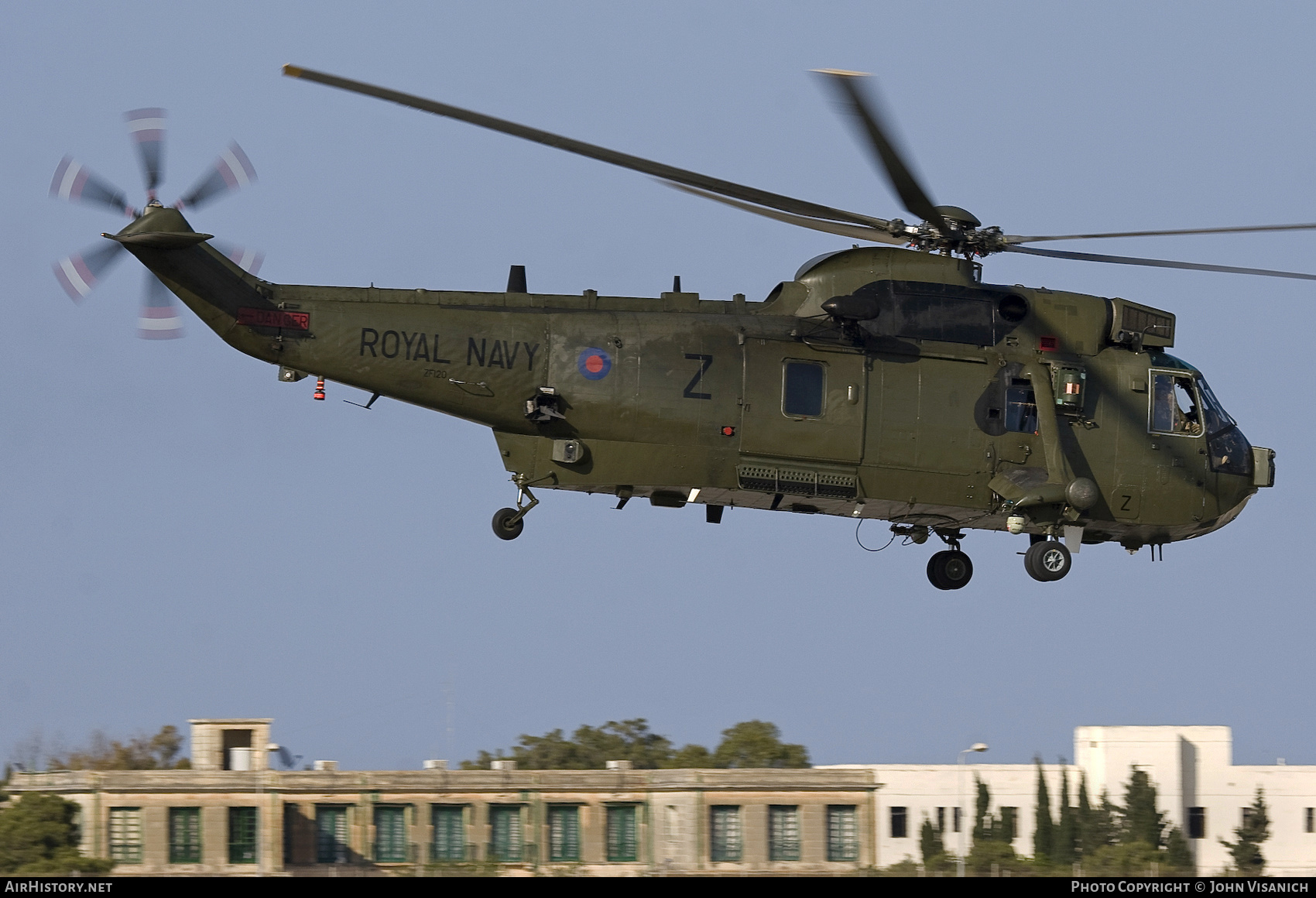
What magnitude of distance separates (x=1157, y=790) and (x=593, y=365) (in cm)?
4658

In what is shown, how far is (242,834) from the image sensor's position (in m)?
46.2

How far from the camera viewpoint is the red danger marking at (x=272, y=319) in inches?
958

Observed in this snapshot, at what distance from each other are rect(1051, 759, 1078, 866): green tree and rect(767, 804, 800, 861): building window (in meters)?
15.5

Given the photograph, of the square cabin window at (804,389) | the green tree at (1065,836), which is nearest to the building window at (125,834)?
the square cabin window at (804,389)

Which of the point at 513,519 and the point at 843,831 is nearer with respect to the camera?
the point at 513,519

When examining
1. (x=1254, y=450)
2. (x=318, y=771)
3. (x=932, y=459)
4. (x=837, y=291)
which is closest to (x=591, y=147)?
(x=837, y=291)

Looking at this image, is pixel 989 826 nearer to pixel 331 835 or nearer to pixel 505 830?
pixel 505 830

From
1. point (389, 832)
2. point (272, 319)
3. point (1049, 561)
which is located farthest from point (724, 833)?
point (272, 319)

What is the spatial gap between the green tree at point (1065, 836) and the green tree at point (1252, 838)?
789 centimetres

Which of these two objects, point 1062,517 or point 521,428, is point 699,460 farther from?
point 1062,517

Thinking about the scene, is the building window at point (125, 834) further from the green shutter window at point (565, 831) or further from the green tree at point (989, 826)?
the green tree at point (989, 826)

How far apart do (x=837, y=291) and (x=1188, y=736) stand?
46920mm

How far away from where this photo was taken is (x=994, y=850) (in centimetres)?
5834

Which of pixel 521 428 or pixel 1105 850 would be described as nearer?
pixel 521 428
